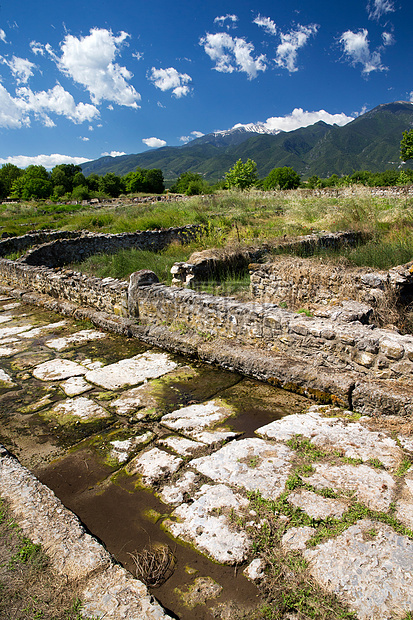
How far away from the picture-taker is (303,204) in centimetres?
1631

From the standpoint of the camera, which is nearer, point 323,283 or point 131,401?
point 131,401

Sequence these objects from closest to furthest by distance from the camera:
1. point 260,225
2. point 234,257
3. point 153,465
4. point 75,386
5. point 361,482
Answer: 1. point 361,482
2. point 153,465
3. point 75,386
4. point 234,257
5. point 260,225

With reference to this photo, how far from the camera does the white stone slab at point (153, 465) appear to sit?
232cm

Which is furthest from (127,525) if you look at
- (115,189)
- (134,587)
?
(115,189)

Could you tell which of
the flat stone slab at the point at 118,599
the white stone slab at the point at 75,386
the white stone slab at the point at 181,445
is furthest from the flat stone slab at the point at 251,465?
the white stone slab at the point at 75,386

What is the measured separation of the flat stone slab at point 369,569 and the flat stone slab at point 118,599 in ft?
2.36

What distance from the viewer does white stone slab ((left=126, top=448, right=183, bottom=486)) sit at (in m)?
2.32

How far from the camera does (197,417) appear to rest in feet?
9.78

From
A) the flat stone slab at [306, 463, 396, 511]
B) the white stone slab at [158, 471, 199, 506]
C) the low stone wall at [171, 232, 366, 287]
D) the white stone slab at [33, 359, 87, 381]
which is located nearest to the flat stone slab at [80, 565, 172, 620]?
the white stone slab at [158, 471, 199, 506]

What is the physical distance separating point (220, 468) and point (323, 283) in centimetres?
485

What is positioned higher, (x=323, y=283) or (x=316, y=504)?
(x=323, y=283)

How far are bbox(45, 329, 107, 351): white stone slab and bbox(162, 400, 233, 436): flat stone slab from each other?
8.18ft

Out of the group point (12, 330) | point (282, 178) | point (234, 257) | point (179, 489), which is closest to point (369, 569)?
point (179, 489)

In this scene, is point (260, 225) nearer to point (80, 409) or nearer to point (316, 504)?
point (80, 409)
